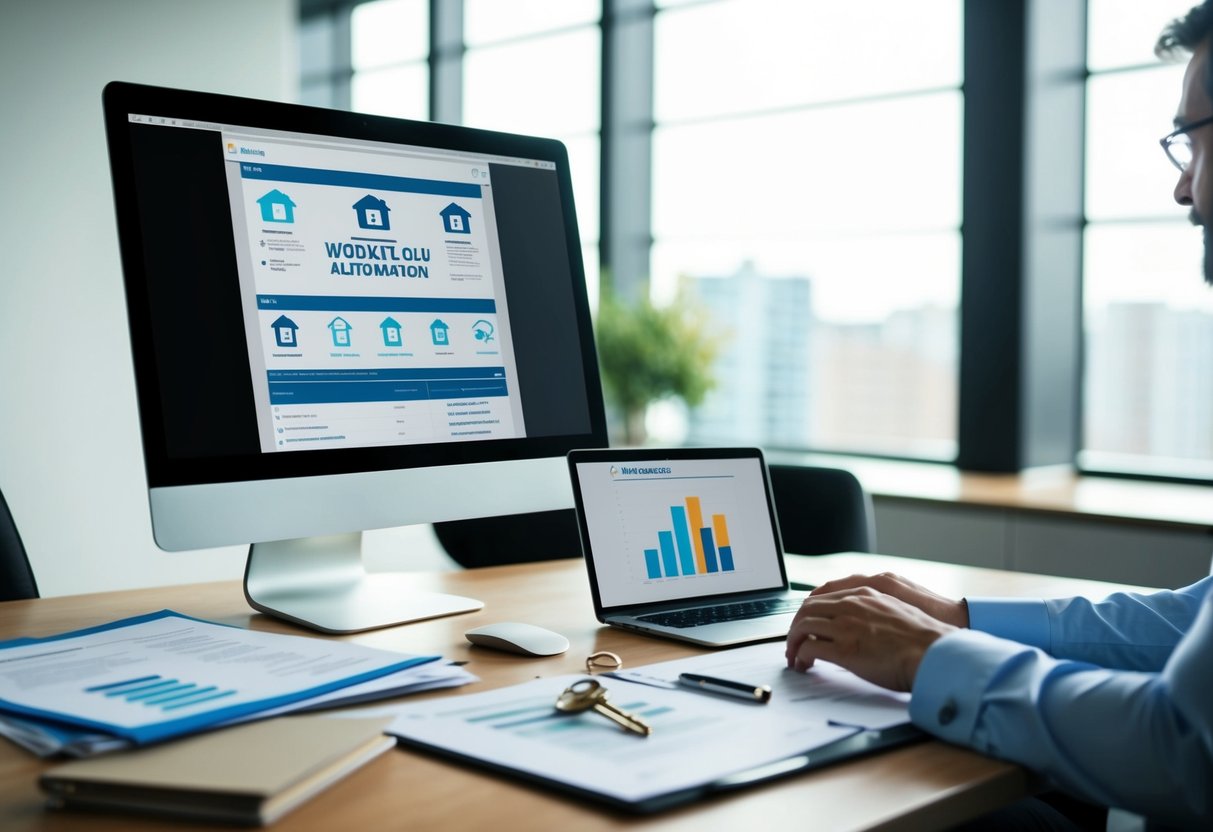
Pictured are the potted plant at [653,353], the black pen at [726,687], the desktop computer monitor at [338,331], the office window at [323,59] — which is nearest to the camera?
the black pen at [726,687]

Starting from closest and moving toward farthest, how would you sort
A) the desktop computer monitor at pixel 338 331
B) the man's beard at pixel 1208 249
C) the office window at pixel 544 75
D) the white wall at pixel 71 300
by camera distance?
the man's beard at pixel 1208 249, the desktop computer monitor at pixel 338 331, the white wall at pixel 71 300, the office window at pixel 544 75

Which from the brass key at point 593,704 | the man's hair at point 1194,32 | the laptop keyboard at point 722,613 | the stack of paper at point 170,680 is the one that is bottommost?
the laptop keyboard at point 722,613

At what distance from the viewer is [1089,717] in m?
0.87

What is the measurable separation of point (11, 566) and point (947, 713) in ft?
3.99

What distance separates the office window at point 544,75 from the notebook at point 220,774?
14.9ft

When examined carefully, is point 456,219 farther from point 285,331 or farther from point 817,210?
point 817,210

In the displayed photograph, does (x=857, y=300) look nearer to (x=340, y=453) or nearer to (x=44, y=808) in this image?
(x=340, y=453)

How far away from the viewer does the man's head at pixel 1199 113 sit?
105 centimetres

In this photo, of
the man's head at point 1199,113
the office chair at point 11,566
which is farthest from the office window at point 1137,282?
the office chair at point 11,566

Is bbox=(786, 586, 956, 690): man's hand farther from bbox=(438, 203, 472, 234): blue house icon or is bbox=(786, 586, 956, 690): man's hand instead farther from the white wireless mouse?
bbox=(438, 203, 472, 234): blue house icon

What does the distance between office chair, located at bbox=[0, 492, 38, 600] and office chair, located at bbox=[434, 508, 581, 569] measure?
69cm

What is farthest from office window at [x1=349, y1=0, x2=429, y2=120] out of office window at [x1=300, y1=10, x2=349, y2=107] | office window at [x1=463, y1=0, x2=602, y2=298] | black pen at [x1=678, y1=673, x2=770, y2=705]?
black pen at [x1=678, y1=673, x2=770, y2=705]

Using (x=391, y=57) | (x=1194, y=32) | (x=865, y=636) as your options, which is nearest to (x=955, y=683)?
(x=865, y=636)

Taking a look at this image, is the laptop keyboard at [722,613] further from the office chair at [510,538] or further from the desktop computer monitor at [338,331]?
the office chair at [510,538]
